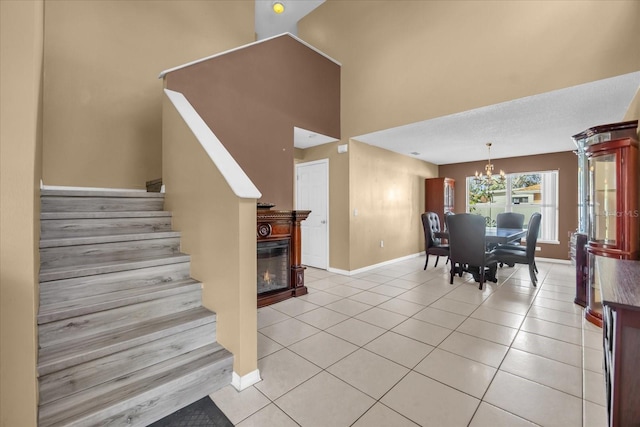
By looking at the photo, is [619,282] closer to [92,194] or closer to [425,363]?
[425,363]

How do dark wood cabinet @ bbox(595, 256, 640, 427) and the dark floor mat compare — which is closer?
dark wood cabinet @ bbox(595, 256, 640, 427)

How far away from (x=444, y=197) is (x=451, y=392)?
18.4 ft

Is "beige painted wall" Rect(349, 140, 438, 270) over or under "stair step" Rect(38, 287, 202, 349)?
over

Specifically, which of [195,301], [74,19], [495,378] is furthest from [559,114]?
[74,19]

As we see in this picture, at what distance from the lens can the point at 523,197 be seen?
6.30 m

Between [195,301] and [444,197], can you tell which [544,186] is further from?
[195,301]

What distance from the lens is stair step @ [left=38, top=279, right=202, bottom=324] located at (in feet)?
5.12

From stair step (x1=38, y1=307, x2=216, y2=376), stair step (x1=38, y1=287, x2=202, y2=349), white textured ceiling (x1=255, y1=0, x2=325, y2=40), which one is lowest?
stair step (x1=38, y1=307, x2=216, y2=376)

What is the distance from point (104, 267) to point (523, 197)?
764 centimetres

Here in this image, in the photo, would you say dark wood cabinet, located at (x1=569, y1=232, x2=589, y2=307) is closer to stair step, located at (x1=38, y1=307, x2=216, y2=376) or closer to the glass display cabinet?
the glass display cabinet

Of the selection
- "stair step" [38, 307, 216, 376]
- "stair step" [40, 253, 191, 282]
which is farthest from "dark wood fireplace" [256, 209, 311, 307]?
"stair step" [38, 307, 216, 376]

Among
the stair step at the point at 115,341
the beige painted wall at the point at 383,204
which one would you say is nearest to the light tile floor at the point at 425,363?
the stair step at the point at 115,341

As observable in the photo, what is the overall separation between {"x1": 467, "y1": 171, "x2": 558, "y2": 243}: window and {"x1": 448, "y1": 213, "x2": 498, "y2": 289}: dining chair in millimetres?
2159

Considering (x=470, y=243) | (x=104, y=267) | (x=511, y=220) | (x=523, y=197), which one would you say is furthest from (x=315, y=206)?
(x=523, y=197)
